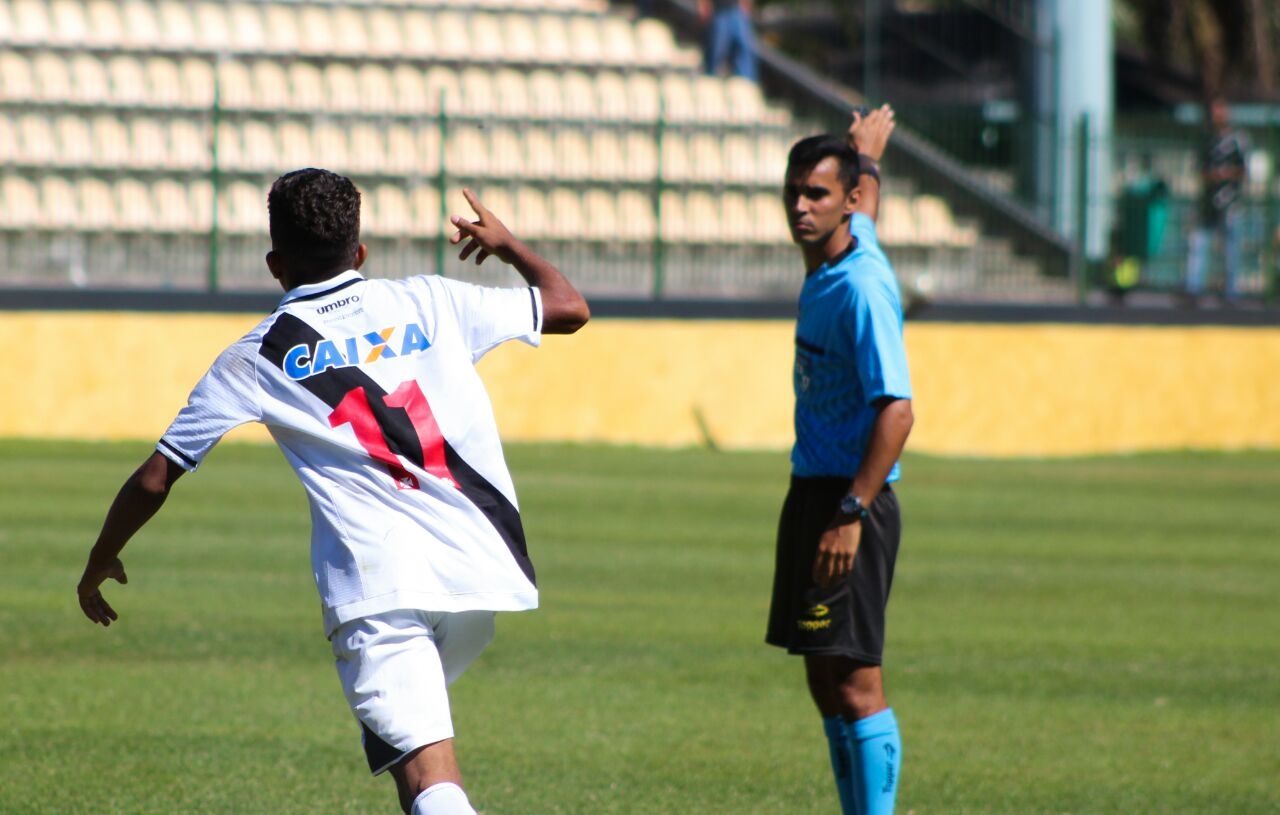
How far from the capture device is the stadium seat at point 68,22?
22.8 metres

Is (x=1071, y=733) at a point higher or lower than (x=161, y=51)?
lower

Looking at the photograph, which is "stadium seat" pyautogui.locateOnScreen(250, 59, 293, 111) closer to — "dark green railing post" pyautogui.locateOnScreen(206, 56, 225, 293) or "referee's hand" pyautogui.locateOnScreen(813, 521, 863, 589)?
"dark green railing post" pyautogui.locateOnScreen(206, 56, 225, 293)

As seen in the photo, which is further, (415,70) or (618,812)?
(415,70)

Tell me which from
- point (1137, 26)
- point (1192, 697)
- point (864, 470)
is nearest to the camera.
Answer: point (864, 470)

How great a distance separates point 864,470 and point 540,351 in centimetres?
1264

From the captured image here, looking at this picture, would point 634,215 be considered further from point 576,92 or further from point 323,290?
point 323,290

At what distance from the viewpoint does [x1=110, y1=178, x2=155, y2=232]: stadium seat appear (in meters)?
20.0

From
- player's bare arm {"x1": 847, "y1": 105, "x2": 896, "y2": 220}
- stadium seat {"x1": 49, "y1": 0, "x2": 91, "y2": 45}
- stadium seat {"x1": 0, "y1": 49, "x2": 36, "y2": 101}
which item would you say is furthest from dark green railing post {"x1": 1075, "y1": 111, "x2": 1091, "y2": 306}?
player's bare arm {"x1": 847, "y1": 105, "x2": 896, "y2": 220}

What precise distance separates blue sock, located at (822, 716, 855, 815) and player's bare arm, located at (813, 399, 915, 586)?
52 centimetres

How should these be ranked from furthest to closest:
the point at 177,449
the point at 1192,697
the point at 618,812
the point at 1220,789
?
the point at 1192,697 → the point at 1220,789 → the point at 618,812 → the point at 177,449

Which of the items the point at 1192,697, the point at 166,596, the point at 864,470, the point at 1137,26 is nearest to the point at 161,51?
the point at 166,596

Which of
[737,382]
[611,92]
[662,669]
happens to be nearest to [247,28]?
[611,92]

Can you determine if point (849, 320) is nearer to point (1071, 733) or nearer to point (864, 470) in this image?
point (864, 470)

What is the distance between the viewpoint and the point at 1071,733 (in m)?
7.14
